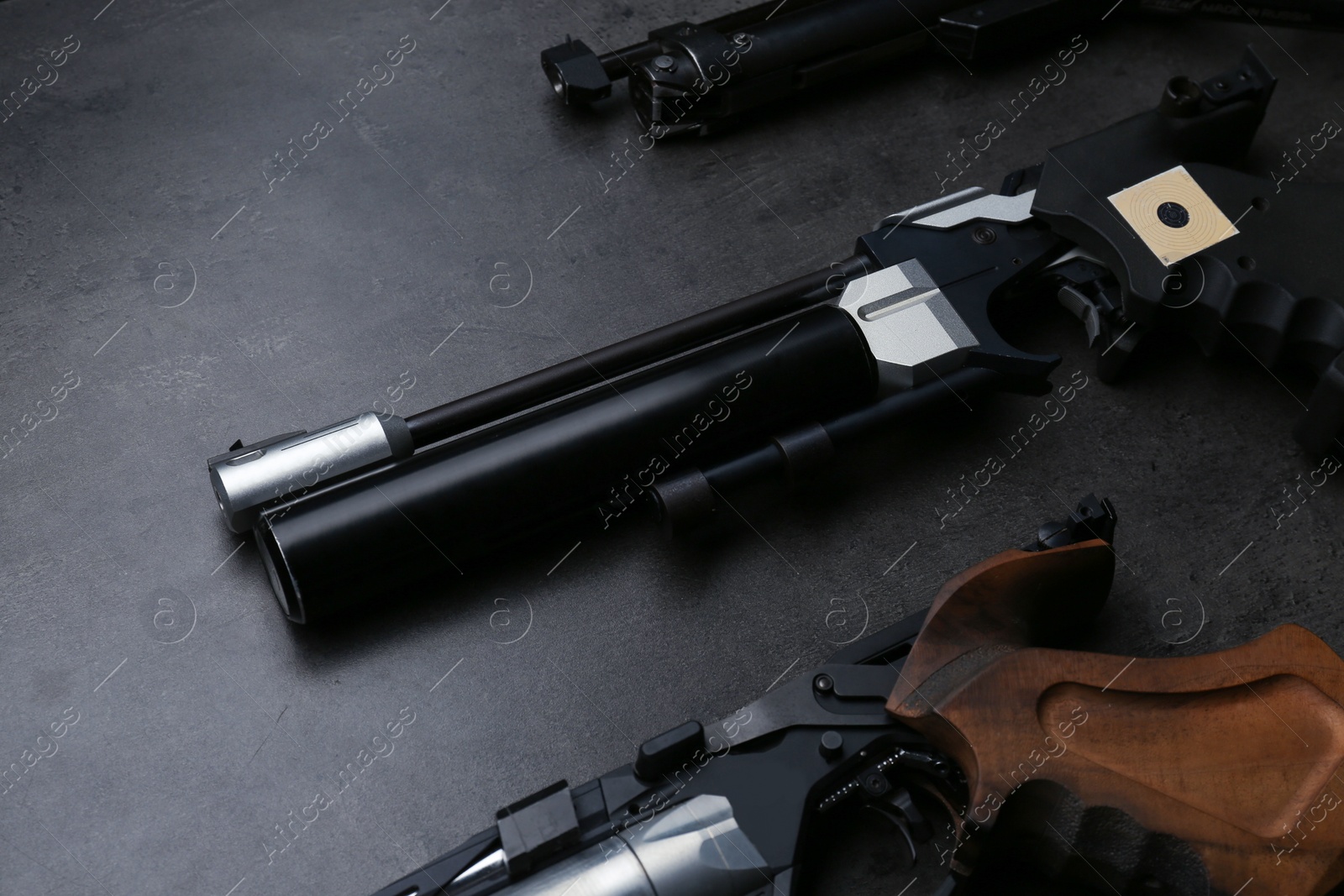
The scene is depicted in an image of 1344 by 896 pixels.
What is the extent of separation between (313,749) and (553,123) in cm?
123

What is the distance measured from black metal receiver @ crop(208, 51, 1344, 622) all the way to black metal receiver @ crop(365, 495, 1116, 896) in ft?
1.12

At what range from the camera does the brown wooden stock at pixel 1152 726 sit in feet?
4.29

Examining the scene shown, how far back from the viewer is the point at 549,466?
165cm

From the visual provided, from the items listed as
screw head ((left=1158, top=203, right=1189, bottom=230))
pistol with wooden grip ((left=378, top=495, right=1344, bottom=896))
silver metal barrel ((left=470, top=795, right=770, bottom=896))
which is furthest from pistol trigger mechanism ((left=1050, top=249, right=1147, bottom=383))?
silver metal barrel ((left=470, top=795, right=770, bottom=896))

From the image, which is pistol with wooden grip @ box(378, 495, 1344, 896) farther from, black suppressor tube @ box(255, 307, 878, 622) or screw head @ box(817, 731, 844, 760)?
black suppressor tube @ box(255, 307, 878, 622)

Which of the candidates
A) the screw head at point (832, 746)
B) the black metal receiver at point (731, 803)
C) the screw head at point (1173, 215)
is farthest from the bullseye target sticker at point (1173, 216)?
the screw head at point (832, 746)

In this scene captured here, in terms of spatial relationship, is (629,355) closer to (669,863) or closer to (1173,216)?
(669,863)

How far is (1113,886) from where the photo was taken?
1405mm

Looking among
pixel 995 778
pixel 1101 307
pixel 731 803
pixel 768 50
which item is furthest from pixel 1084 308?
pixel 731 803

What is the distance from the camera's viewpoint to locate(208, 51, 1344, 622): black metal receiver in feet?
5.34

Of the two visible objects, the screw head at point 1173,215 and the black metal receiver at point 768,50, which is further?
the black metal receiver at point 768,50

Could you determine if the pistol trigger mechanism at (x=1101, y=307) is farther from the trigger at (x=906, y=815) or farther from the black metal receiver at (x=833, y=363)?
the trigger at (x=906, y=815)

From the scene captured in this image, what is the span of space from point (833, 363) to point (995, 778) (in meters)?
0.66

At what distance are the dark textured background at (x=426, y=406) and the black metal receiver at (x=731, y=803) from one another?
0.45 ft
